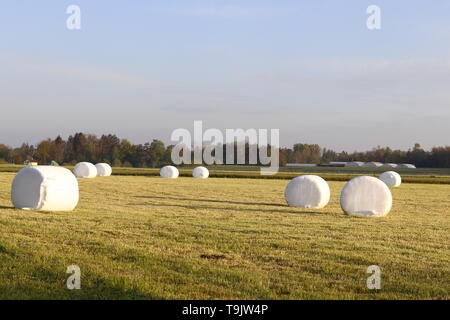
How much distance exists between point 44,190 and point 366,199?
11417mm

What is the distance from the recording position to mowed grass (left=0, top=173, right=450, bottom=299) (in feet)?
26.6

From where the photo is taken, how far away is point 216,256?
10.6m

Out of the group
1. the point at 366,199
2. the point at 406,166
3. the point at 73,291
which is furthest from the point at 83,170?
the point at 406,166

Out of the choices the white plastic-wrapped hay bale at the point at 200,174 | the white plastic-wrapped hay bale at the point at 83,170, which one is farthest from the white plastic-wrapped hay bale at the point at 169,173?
the white plastic-wrapped hay bale at the point at 83,170

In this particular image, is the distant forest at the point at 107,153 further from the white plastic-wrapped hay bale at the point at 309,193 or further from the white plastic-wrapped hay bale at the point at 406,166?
the white plastic-wrapped hay bale at the point at 309,193

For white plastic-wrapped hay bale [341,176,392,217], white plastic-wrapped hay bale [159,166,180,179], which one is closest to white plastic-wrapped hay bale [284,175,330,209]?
white plastic-wrapped hay bale [341,176,392,217]

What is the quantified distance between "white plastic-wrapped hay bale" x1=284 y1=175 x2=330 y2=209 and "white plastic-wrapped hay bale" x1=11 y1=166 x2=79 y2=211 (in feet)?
31.3

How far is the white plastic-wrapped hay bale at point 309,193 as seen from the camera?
2238cm

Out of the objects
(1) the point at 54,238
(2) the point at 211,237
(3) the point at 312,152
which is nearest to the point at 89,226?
(1) the point at 54,238

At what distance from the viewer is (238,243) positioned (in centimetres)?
1200

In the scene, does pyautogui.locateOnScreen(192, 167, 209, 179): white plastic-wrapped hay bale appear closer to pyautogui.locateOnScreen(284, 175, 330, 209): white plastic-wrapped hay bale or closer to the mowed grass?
pyautogui.locateOnScreen(284, 175, 330, 209): white plastic-wrapped hay bale

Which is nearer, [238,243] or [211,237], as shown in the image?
[238,243]

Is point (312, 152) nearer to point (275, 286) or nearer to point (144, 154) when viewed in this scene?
point (144, 154)
